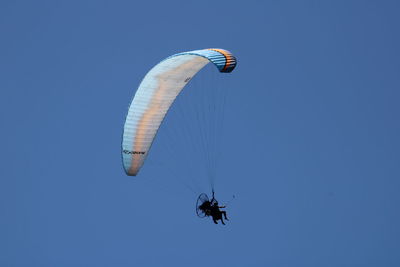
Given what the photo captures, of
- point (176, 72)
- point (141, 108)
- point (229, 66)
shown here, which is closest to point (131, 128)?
point (141, 108)

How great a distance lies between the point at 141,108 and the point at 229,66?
4.50 meters

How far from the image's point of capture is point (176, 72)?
28.9 m

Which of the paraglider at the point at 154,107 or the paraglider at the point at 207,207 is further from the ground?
the paraglider at the point at 154,107

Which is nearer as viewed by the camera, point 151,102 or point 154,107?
point 151,102

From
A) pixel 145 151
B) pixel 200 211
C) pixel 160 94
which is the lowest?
pixel 200 211

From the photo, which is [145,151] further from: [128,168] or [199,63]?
[199,63]

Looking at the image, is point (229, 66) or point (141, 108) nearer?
point (229, 66)

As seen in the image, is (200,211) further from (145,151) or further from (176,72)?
(176,72)

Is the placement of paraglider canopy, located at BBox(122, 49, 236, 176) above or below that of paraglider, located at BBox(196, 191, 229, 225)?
above

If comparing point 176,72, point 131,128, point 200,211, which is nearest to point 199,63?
point 176,72

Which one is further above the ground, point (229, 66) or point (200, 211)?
point (229, 66)

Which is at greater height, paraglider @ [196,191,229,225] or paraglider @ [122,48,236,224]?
paraglider @ [122,48,236,224]

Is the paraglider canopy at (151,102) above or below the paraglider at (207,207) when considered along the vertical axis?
above

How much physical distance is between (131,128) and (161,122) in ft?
5.23
